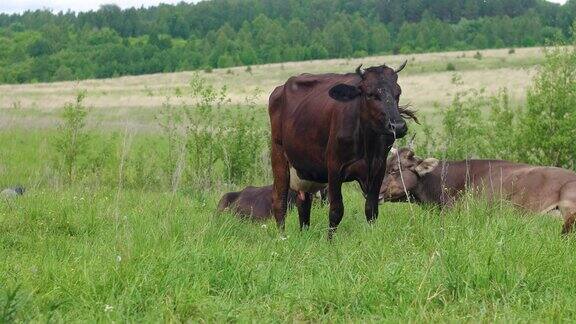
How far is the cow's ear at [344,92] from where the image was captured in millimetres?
8062

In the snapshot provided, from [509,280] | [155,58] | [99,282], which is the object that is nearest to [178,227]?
[99,282]

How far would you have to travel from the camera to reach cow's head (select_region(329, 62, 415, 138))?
7491 millimetres

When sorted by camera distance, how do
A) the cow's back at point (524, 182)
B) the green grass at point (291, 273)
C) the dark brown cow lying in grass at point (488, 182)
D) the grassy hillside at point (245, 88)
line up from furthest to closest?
the grassy hillside at point (245, 88)
the cow's back at point (524, 182)
the dark brown cow lying in grass at point (488, 182)
the green grass at point (291, 273)

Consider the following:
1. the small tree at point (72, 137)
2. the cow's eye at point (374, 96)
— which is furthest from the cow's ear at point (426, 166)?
the small tree at point (72, 137)

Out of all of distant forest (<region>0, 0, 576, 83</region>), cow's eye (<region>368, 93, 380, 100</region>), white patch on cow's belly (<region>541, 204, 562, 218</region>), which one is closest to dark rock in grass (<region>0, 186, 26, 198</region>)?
cow's eye (<region>368, 93, 380, 100</region>)

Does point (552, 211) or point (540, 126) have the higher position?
point (540, 126)

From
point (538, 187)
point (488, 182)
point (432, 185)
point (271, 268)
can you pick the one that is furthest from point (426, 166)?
point (271, 268)

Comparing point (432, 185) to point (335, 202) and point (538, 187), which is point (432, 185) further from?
point (335, 202)

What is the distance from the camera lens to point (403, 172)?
11.1 m

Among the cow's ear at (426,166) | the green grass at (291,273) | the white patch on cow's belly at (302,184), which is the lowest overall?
the cow's ear at (426,166)

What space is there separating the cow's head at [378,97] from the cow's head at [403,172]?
2.73m

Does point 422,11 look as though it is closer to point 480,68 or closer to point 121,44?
point 121,44

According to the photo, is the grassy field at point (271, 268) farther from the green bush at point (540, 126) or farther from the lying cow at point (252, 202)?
the green bush at point (540, 126)

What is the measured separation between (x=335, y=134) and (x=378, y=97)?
2.17 feet
